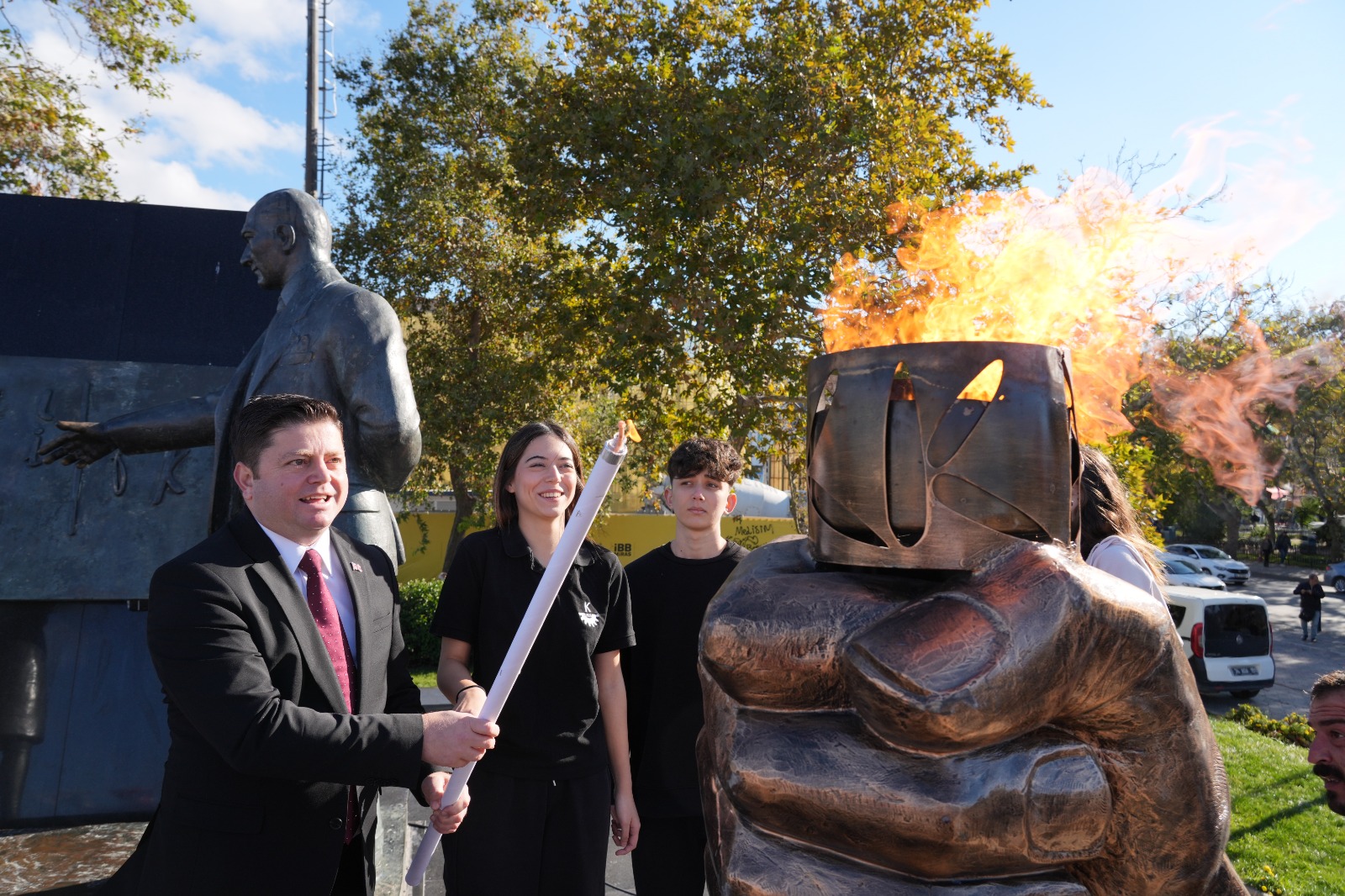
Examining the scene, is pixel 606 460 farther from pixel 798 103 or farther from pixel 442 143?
pixel 442 143

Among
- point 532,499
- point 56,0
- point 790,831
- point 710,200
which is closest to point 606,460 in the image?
point 790,831

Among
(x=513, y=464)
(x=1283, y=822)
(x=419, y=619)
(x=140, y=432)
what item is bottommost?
(x=1283, y=822)

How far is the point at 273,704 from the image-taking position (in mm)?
1904

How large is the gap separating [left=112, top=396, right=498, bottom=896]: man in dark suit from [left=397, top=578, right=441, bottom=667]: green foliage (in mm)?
10019

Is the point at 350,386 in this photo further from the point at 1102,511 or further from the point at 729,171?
the point at 729,171

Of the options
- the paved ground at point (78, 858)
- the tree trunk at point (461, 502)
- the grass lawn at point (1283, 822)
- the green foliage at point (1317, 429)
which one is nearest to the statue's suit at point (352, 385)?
the paved ground at point (78, 858)

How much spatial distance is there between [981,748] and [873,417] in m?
0.59

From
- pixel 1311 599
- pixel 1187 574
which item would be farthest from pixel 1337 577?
pixel 1311 599

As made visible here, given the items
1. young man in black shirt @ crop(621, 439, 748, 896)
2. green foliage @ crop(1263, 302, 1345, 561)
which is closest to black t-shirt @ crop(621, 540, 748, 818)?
young man in black shirt @ crop(621, 439, 748, 896)

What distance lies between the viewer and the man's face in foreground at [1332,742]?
7.59 ft

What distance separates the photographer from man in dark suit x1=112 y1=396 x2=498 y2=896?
191 centimetres

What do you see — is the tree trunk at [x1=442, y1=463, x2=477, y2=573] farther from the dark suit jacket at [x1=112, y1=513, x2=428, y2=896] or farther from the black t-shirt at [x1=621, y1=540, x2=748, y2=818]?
the dark suit jacket at [x1=112, y1=513, x2=428, y2=896]

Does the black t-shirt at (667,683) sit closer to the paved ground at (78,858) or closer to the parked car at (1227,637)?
the paved ground at (78,858)

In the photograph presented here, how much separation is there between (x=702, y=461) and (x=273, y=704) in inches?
65.8
